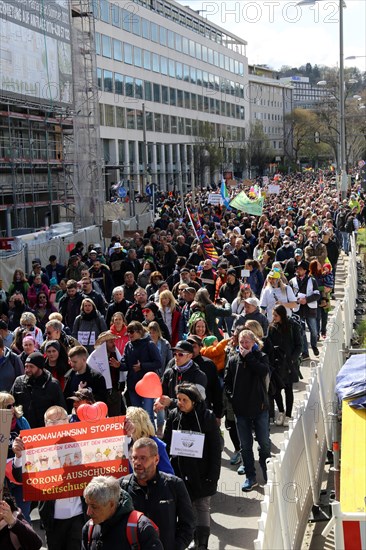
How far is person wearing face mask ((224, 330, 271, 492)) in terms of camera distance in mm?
8250

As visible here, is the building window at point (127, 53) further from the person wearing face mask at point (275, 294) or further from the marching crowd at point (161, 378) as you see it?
the person wearing face mask at point (275, 294)

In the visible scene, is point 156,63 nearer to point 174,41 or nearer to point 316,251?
point 174,41

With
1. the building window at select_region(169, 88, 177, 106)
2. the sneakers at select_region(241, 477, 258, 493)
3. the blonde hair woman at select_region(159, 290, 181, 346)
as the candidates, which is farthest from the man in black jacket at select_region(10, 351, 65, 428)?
the building window at select_region(169, 88, 177, 106)

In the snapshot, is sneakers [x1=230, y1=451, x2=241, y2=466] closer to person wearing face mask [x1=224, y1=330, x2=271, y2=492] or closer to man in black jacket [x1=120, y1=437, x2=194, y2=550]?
person wearing face mask [x1=224, y1=330, x2=271, y2=492]

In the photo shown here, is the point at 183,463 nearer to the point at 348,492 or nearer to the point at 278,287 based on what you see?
the point at 348,492

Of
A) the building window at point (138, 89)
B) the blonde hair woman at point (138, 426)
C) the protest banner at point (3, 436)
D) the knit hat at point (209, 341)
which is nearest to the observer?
the protest banner at point (3, 436)

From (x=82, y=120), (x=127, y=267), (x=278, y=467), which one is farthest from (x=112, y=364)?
(x=82, y=120)

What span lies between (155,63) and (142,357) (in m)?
61.0

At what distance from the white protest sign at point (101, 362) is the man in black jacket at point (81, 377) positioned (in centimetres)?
93

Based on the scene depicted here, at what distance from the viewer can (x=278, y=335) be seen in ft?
33.3

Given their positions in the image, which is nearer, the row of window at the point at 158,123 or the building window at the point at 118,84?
the row of window at the point at 158,123

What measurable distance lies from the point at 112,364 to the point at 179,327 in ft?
8.06

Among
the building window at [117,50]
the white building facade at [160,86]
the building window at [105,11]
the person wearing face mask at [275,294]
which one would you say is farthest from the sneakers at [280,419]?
the building window at [117,50]

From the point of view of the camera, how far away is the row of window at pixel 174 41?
6059cm
